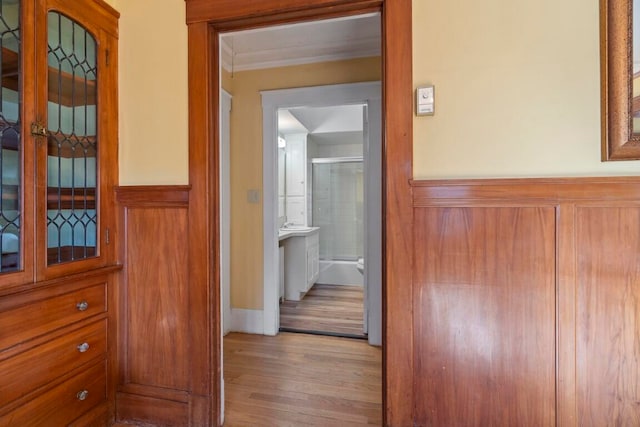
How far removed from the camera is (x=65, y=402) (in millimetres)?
1394

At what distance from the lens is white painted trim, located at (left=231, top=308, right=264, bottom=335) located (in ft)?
9.47

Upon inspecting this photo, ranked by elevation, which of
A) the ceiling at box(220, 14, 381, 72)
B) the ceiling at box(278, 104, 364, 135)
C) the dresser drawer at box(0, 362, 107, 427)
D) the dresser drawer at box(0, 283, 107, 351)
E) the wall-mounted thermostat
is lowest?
the dresser drawer at box(0, 362, 107, 427)

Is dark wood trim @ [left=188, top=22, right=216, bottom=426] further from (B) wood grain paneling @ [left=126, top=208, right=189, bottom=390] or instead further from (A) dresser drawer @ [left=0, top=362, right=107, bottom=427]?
(A) dresser drawer @ [left=0, top=362, right=107, bottom=427]

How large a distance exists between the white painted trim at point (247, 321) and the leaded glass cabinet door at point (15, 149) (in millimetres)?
1849

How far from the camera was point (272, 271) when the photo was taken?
285cm

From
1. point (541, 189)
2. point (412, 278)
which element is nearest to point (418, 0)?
point (541, 189)

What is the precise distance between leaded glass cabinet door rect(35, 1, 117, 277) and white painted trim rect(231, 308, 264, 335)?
155 cm

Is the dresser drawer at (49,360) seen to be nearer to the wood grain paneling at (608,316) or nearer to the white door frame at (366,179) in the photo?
the white door frame at (366,179)

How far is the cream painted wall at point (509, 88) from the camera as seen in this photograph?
1.22 metres

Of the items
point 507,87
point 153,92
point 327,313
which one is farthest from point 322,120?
point 507,87

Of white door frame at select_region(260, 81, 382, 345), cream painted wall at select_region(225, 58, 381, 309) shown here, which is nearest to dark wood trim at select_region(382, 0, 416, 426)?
white door frame at select_region(260, 81, 382, 345)

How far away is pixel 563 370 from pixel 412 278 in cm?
66

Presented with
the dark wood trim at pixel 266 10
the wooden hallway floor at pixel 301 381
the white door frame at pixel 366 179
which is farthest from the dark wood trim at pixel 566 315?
the white door frame at pixel 366 179

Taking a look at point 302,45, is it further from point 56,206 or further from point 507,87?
point 56,206
